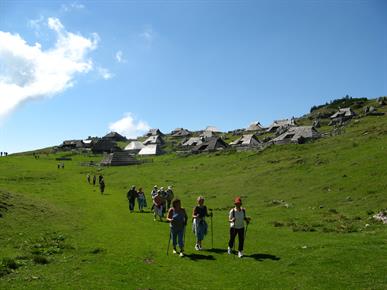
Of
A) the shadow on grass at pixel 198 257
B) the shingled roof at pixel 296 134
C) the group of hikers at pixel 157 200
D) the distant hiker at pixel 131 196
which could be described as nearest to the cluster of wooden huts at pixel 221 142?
the shingled roof at pixel 296 134

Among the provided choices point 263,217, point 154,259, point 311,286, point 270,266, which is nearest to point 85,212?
point 263,217

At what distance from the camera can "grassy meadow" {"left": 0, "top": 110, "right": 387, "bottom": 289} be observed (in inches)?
671

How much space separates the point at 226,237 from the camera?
2706cm

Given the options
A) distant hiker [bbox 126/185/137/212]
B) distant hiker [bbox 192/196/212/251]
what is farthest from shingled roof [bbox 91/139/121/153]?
distant hiker [bbox 192/196/212/251]

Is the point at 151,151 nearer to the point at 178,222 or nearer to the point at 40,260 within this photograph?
the point at 178,222

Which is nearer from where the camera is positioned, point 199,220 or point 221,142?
point 199,220

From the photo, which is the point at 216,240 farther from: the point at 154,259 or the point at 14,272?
the point at 14,272

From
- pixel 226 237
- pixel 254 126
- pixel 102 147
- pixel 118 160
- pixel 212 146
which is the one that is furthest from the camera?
pixel 254 126

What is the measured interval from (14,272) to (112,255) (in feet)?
16.1

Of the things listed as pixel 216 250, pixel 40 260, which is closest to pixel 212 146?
pixel 216 250

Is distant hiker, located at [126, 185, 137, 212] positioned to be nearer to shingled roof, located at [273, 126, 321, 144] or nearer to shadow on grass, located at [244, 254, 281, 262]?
shadow on grass, located at [244, 254, 281, 262]

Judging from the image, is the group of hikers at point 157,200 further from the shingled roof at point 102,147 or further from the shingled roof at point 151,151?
the shingled roof at point 102,147

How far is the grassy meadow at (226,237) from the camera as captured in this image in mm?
17047

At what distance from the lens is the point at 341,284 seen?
16016mm
